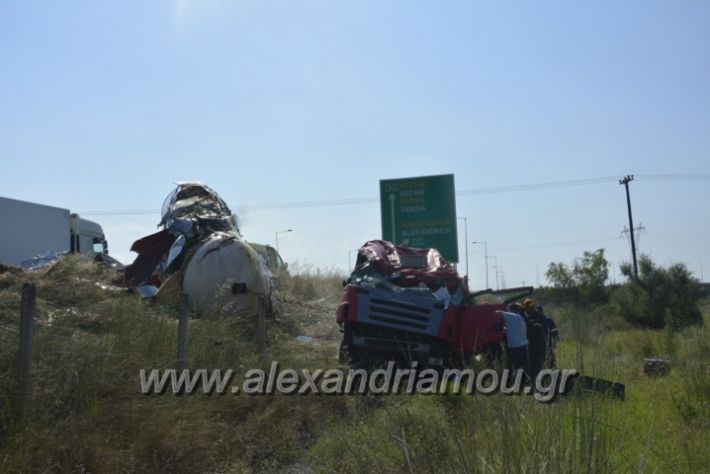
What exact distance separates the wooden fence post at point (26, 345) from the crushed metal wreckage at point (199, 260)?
17.2ft

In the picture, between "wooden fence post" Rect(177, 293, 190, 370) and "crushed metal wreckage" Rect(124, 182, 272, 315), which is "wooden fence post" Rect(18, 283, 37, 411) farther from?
"crushed metal wreckage" Rect(124, 182, 272, 315)

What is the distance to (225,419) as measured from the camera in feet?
26.1

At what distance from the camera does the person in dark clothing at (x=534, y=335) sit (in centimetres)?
1079

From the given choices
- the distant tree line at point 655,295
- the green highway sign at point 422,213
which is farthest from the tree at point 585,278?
the green highway sign at point 422,213

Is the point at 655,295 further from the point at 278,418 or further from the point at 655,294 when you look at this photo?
the point at 278,418

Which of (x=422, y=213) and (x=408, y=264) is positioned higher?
(x=422, y=213)

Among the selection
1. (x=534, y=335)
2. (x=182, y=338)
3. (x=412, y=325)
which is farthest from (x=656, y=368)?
(x=182, y=338)

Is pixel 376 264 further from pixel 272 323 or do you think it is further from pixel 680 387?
pixel 680 387

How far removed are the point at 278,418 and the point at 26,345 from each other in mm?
2841

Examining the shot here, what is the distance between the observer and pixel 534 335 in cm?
1128

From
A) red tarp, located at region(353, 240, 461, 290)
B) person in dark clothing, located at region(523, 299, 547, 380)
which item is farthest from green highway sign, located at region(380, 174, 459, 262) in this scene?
person in dark clothing, located at region(523, 299, 547, 380)

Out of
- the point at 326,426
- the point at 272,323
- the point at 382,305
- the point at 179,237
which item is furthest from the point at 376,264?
the point at 179,237
